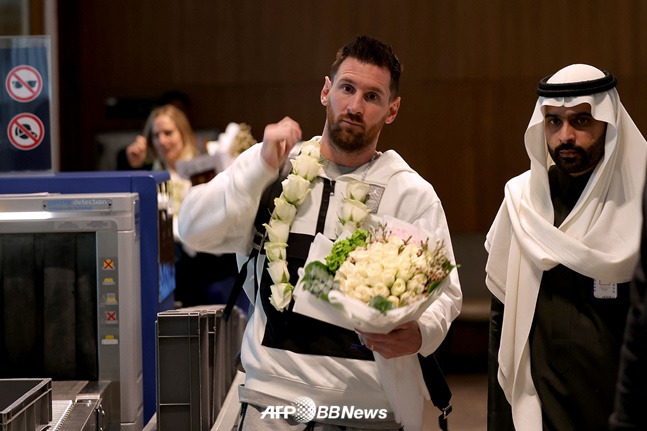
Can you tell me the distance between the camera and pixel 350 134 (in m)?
2.61

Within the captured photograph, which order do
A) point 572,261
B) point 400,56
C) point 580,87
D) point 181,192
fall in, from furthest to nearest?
point 400,56
point 181,192
point 580,87
point 572,261

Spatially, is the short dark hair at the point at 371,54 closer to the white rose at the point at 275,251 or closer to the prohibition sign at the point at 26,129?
the white rose at the point at 275,251

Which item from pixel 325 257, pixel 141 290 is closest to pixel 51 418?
pixel 141 290

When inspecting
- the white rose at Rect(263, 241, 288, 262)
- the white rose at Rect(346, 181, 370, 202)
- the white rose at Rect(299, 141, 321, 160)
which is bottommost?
the white rose at Rect(263, 241, 288, 262)

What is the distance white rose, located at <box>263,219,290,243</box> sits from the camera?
2.56 metres

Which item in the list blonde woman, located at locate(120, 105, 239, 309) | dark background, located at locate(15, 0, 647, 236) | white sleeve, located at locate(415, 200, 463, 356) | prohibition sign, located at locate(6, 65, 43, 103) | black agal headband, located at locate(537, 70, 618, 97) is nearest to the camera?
white sleeve, located at locate(415, 200, 463, 356)

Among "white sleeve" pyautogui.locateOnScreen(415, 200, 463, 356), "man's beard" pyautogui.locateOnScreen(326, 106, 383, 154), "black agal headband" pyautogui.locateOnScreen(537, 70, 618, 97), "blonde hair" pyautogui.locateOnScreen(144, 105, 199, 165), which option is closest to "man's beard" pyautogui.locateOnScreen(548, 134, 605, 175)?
"black agal headband" pyautogui.locateOnScreen(537, 70, 618, 97)

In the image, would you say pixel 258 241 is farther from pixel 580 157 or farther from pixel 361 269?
pixel 580 157

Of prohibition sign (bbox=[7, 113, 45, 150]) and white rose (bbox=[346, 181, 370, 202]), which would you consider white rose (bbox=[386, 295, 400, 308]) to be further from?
prohibition sign (bbox=[7, 113, 45, 150])

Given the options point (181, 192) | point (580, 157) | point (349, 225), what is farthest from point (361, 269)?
point (181, 192)

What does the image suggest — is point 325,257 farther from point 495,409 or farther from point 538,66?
point 538,66

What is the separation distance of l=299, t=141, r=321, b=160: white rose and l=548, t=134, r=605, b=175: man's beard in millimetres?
764

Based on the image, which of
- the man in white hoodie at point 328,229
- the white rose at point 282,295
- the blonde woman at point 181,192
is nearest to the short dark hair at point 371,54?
the man in white hoodie at point 328,229

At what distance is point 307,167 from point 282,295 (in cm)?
36
